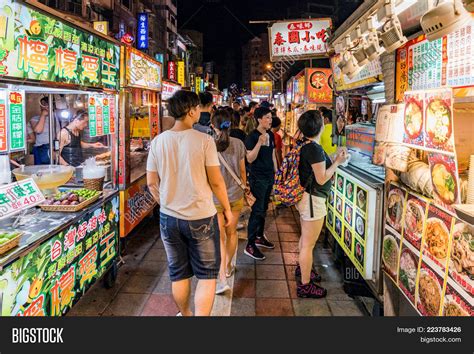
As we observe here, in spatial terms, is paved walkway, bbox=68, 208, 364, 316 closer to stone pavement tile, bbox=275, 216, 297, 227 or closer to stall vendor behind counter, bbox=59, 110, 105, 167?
stone pavement tile, bbox=275, 216, 297, 227

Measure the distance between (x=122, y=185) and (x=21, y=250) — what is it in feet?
9.77

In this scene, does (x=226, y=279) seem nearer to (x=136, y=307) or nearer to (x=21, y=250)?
(x=136, y=307)

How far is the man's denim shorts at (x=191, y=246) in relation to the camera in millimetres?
3420

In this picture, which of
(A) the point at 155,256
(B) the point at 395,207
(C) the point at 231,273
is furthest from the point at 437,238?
(A) the point at 155,256

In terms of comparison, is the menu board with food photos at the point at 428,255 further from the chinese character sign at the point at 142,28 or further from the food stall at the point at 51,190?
the chinese character sign at the point at 142,28

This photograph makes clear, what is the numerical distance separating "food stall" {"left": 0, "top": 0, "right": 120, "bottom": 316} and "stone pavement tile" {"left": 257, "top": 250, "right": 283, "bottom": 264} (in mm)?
2310

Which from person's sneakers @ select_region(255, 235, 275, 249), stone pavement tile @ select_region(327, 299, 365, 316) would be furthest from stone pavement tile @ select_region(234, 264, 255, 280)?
stone pavement tile @ select_region(327, 299, 365, 316)

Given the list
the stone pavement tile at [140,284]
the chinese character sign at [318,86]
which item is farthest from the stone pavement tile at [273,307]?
the chinese character sign at [318,86]

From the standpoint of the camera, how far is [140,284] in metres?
5.04

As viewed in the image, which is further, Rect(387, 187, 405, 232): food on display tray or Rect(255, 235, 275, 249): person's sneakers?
Rect(255, 235, 275, 249): person's sneakers

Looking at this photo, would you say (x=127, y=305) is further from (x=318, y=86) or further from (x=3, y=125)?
(x=318, y=86)

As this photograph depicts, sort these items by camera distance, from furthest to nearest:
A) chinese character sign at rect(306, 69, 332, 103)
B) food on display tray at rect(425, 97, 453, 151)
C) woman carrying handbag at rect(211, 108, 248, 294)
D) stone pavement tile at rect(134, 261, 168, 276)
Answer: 1. chinese character sign at rect(306, 69, 332, 103)
2. stone pavement tile at rect(134, 261, 168, 276)
3. woman carrying handbag at rect(211, 108, 248, 294)
4. food on display tray at rect(425, 97, 453, 151)

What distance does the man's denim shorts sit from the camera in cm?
342

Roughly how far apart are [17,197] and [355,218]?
3812 millimetres
